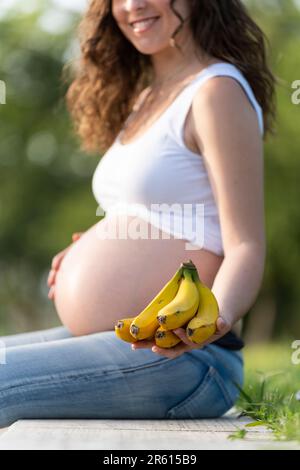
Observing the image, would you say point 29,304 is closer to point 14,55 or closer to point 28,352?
point 14,55

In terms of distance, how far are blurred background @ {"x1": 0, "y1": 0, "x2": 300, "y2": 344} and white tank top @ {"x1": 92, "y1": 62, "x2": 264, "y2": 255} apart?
12.9 meters

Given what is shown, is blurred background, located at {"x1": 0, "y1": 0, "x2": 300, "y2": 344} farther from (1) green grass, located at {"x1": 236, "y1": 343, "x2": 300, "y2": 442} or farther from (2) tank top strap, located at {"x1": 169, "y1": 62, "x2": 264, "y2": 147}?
(2) tank top strap, located at {"x1": 169, "y1": 62, "x2": 264, "y2": 147}

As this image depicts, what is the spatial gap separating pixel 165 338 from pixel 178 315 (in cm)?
9

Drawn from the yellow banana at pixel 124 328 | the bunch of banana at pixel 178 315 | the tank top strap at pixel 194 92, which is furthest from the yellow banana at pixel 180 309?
the tank top strap at pixel 194 92

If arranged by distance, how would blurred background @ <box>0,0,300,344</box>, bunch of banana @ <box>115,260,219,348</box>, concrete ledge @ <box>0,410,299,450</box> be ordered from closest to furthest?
concrete ledge @ <box>0,410,299,450</box> → bunch of banana @ <box>115,260,219,348</box> → blurred background @ <box>0,0,300,344</box>

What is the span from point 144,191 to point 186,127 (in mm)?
267

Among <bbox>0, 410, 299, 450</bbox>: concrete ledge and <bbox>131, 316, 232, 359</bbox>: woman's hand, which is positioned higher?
<bbox>131, 316, 232, 359</bbox>: woman's hand

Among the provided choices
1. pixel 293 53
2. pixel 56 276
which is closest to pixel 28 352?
pixel 56 276

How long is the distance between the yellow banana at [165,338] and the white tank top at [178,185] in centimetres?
73

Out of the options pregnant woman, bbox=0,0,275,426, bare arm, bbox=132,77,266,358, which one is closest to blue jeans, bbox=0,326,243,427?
pregnant woman, bbox=0,0,275,426

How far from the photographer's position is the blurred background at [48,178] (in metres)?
16.2

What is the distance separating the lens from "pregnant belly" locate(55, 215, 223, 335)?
297 centimetres

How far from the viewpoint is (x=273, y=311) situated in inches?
691

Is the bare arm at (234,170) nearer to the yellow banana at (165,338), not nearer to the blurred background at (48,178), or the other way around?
the yellow banana at (165,338)
